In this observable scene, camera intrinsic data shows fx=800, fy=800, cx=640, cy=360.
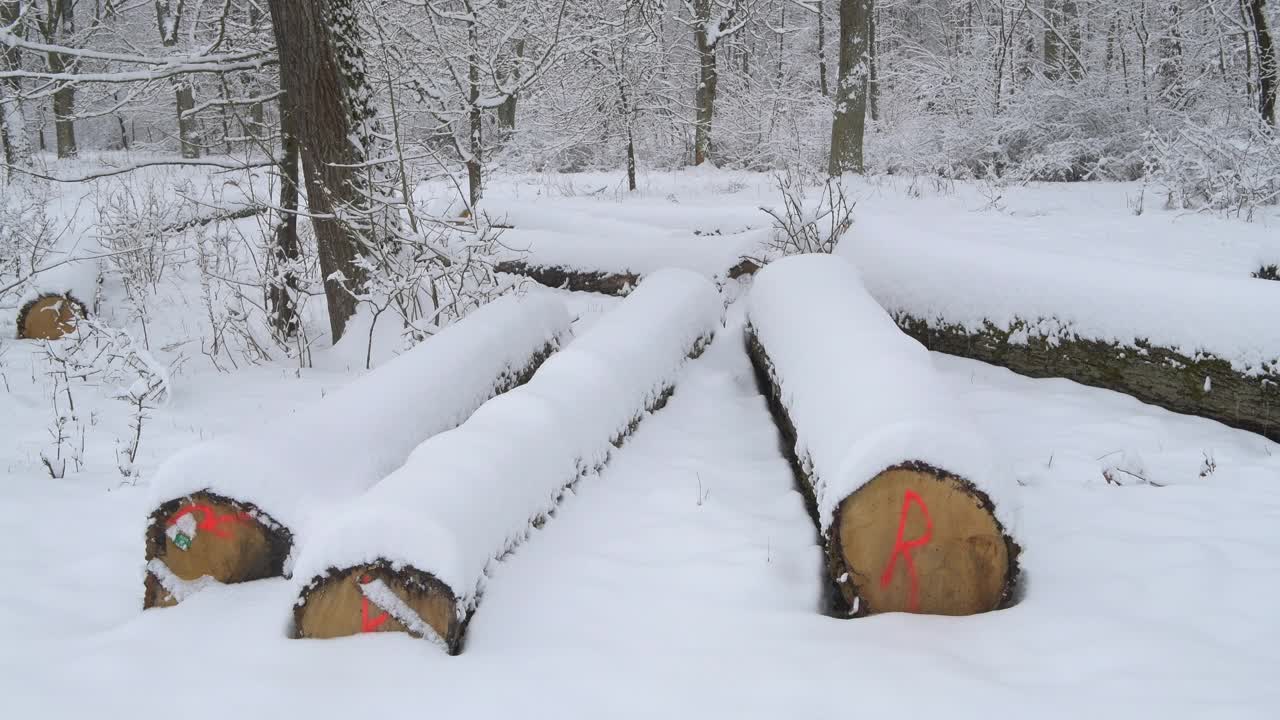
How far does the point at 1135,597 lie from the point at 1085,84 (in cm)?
1149

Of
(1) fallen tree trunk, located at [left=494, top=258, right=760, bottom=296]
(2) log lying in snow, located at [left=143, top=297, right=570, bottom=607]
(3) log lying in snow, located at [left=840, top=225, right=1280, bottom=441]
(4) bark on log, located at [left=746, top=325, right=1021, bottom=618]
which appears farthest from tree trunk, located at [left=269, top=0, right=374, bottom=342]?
(4) bark on log, located at [left=746, top=325, right=1021, bottom=618]

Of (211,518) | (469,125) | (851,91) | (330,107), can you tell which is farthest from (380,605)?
(469,125)

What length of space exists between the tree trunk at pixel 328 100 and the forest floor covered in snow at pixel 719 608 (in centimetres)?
184

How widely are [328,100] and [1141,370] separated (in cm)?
509

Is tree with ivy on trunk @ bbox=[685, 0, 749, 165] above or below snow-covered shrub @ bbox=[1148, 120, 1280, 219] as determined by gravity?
above

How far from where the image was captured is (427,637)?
2.16 metres

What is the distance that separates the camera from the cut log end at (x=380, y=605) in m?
2.14

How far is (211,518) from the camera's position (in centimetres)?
245

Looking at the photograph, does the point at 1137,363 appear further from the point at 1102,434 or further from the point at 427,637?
the point at 427,637

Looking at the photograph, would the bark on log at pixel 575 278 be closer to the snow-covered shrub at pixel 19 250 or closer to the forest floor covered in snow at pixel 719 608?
the forest floor covered in snow at pixel 719 608

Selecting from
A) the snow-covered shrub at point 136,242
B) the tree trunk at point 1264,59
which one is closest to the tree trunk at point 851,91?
the tree trunk at point 1264,59

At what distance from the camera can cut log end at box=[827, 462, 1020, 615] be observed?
2277mm

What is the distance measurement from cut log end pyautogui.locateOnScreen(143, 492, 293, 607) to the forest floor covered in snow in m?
0.08

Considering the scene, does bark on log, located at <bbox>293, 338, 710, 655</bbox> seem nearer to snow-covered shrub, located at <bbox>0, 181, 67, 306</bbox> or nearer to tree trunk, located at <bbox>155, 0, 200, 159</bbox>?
snow-covered shrub, located at <bbox>0, 181, 67, 306</bbox>
